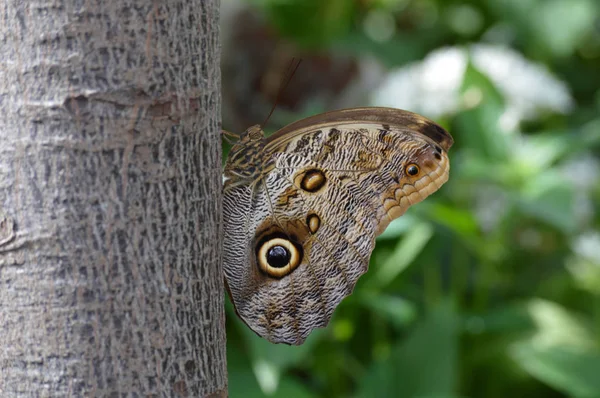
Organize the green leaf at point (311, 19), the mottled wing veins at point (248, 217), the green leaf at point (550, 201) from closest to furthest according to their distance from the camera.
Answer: the mottled wing veins at point (248, 217)
the green leaf at point (550, 201)
the green leaf at point (311, 19)

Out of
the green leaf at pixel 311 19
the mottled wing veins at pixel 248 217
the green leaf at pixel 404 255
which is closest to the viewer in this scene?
the mottled wing veins at pixel 248 217

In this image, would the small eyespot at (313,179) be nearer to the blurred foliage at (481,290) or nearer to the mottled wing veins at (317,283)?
the mottled wing veins at (317,283)

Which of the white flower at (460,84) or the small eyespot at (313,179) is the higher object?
the white flower at (460,84)

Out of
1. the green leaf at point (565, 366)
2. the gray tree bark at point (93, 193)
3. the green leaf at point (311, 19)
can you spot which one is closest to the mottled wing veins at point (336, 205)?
the gray tree bark at point (93, 193)

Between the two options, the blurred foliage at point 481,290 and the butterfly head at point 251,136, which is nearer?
the butterfly head at point 251,136

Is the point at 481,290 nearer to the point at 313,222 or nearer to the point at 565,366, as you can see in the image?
the point at 565,366

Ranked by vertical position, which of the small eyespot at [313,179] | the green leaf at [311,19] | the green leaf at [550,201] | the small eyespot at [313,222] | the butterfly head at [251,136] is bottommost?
the small eyespot at [313,222]
